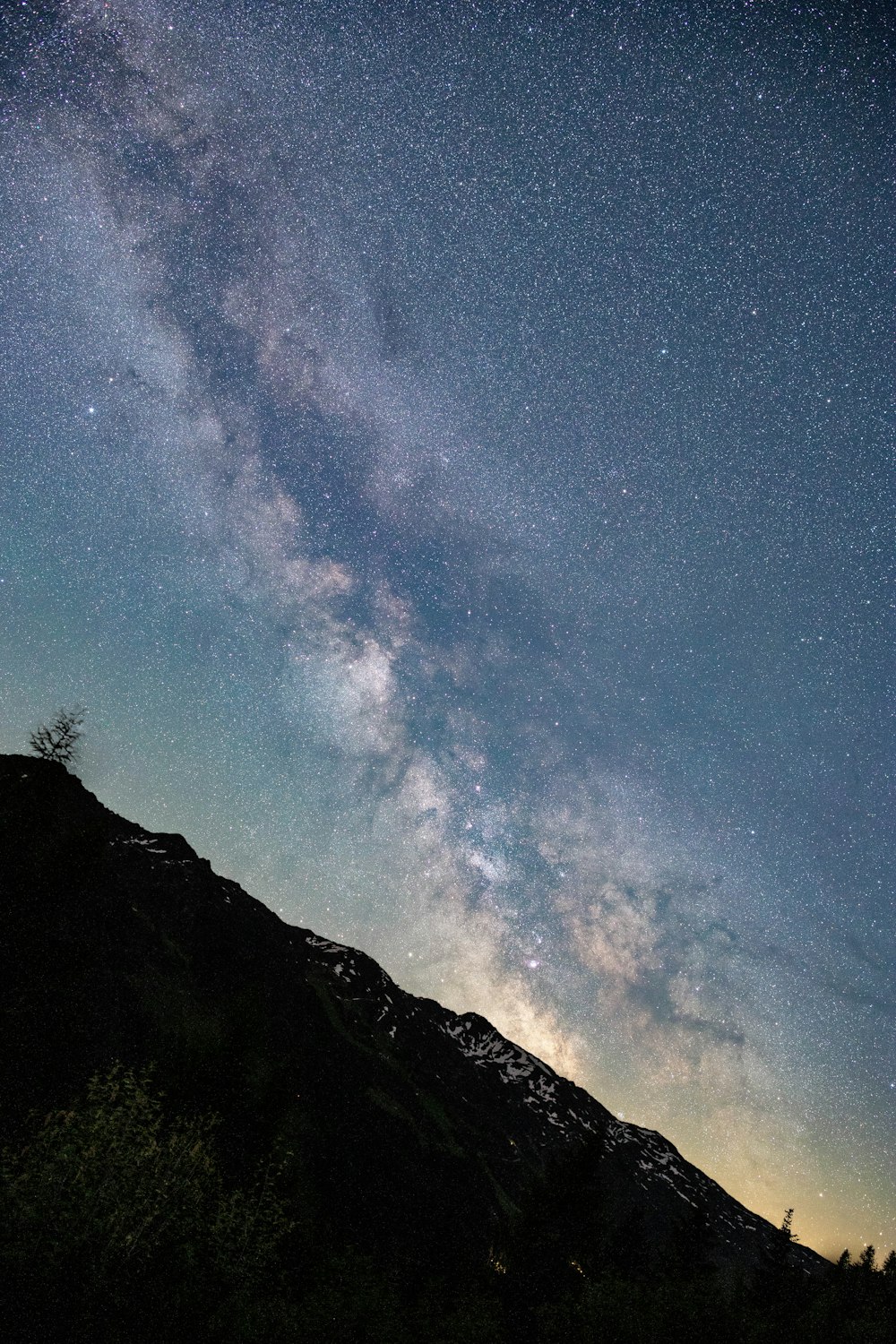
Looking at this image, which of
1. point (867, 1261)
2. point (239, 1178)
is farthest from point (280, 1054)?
point (867, 1261)

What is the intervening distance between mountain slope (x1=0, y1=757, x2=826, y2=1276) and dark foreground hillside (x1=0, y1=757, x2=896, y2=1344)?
0.34m

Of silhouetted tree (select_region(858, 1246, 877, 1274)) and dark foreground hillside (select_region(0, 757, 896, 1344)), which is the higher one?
silhouetted tree (select_region(858, 1246, 877, 1274))

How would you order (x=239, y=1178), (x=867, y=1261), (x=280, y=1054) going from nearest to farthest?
(x=239, y=1178) → (x=867, y=1261) → (x=280, y=1054)

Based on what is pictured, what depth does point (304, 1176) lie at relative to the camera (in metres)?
82.4

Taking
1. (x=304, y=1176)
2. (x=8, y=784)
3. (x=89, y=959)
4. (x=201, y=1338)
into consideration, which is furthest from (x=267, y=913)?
(x=201, y=1338)

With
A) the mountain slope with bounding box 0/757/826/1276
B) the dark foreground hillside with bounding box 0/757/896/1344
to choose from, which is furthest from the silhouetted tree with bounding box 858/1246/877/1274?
the mountain slope with bounding box 0/757/826/1276

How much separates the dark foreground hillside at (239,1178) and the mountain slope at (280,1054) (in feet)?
1.10

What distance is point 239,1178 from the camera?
53.9 meters

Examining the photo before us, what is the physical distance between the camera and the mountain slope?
39.3 m

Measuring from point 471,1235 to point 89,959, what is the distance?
88.0 metres

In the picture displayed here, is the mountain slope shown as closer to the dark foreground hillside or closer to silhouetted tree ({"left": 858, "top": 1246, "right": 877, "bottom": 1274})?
the dark foreground hillside

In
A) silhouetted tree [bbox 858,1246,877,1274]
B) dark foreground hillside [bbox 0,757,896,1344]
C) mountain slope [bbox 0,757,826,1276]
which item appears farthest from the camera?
silhouetted tree [bbox 858,1246,877,1274]

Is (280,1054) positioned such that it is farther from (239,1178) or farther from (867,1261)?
(867,1261)

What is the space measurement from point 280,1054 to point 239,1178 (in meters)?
54.9
